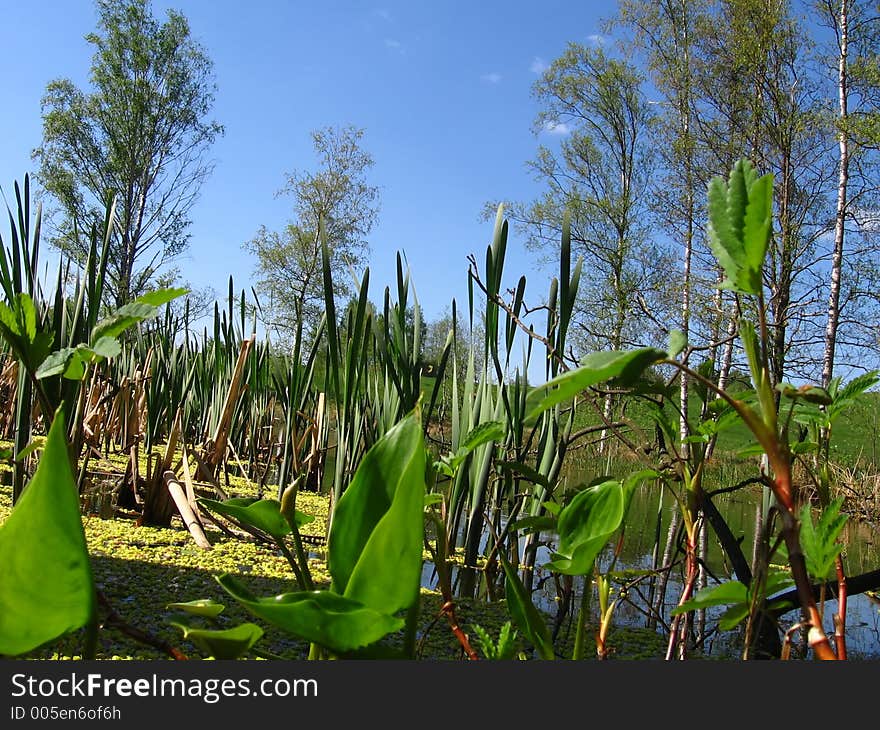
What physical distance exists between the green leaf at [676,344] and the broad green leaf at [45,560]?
0.25 m

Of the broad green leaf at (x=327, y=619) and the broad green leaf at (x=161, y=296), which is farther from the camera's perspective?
the broad green leaf at (x=161, y=296)

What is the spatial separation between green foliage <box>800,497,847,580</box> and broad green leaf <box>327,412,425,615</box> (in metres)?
0.23

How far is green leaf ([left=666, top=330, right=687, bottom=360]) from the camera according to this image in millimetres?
280

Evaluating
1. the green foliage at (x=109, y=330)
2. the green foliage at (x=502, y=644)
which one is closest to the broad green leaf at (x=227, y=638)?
the green foliage at (x=502, y=644)

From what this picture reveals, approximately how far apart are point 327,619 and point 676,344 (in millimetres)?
199

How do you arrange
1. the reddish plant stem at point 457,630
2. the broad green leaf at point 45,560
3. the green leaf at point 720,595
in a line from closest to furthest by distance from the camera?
1. the broad green leaf at point 45,560
2. the green leaf at point 720,595
3. the reddish plant stem at point 457,630

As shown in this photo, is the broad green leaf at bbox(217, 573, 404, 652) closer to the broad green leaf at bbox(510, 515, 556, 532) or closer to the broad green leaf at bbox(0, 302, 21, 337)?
the broad green leaf at bbox(510, 515, 556, 532)

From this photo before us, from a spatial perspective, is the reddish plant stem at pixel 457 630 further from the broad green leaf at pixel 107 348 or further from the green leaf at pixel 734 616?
the broad green leaf at pixel 107 348

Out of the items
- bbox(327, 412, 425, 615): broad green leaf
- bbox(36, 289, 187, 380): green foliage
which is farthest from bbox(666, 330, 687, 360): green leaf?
bbox(36, 289, 187, 380): green foliage

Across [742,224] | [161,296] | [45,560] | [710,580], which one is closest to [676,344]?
[742,224]

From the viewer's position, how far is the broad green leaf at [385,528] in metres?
0.25

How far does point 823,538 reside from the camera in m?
0.37

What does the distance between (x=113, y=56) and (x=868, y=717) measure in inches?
690

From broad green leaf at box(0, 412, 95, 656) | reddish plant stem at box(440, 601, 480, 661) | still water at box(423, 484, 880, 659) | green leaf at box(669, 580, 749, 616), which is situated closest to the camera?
broad green leaf at box(0, 412, 95, 656)
